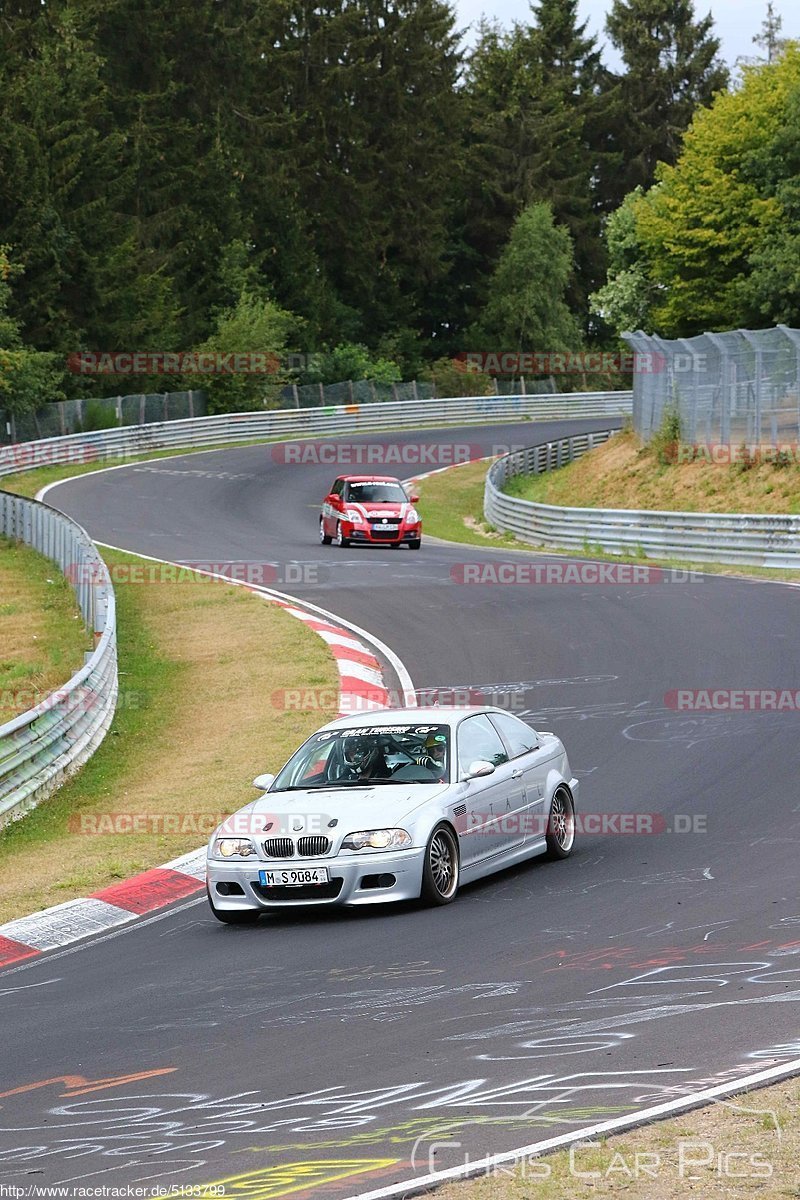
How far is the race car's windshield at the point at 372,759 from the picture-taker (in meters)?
11.6

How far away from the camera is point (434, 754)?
11.7 meters

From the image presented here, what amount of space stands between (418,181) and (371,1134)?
317ft

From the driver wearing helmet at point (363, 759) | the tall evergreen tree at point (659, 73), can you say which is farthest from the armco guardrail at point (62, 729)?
the tall evergreen tree at point (659, 73)

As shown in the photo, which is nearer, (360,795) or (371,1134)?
(371,1134)

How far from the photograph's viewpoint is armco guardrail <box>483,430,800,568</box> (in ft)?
103

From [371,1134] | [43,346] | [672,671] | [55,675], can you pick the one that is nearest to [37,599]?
[55,675]

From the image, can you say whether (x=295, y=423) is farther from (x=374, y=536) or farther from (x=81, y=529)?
(x=81, y=529)

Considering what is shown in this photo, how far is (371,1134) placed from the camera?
6266mm

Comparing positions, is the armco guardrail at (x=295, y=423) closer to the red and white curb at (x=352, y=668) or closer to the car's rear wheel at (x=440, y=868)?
the red and white curb at (x=352, y=668)

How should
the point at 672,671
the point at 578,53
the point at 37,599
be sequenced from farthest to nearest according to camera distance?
the point at 578,53 → the point at 37,599 → the point at 672,671

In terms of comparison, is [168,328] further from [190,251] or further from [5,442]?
[5,442]

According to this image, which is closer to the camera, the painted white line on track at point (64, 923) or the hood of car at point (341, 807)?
the hood of car at point (341, 807)

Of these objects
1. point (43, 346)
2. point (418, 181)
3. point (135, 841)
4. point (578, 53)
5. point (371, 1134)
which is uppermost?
point (578, 53)

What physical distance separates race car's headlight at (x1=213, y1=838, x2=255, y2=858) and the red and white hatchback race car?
1012 inches
